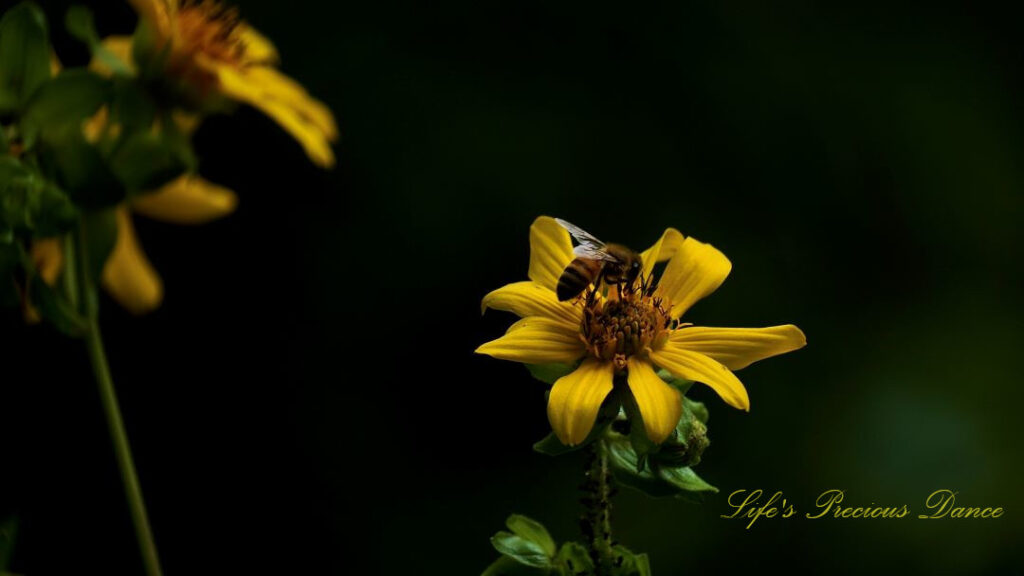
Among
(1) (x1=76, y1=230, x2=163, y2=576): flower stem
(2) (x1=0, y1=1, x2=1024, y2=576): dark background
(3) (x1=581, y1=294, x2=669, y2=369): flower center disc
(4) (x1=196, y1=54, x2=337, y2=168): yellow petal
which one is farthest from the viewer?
(2) (x1=0, y1=1, x2=1024, y2=576): dark background

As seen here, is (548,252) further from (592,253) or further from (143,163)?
(143,163)

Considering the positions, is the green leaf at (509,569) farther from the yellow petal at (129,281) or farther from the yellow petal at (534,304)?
the yellow petal at (129,281)

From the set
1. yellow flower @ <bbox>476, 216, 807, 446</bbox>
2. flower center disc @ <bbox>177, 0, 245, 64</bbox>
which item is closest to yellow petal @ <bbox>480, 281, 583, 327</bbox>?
Answer: yellow flower @ <bbox>476, 216, 807, 446</bbox>

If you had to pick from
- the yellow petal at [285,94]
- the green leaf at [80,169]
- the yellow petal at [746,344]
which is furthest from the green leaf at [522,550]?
the yellow petal at [285,94]

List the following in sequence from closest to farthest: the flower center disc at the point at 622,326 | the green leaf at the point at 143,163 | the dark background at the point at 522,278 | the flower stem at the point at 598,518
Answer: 1. the flower stem at the point at 598,518
2. the flower center disc at the point at 622,326
3. the green leaf at the point at 143,163
4. the dark background at the point at 522,278

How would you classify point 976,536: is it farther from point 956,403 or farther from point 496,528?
point 496,528

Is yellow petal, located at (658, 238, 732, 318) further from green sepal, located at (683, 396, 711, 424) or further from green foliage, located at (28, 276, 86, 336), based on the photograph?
green foliage, located at (28, 276, 86, 336)

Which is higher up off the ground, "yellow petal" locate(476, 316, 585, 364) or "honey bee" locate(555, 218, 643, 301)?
"honey bee" locate(555, 218, 643, 301)
